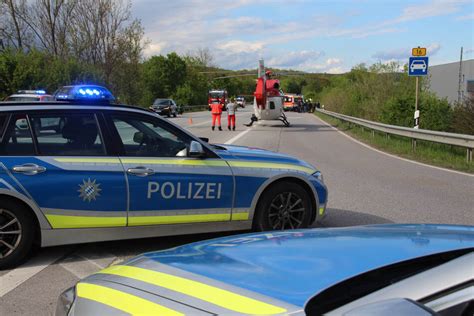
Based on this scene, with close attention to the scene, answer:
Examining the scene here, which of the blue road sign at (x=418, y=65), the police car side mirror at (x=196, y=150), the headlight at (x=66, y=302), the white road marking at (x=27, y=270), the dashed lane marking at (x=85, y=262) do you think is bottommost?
the white road marking at (x=27, y=270)

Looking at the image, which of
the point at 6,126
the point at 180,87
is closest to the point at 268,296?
the point at 6,126

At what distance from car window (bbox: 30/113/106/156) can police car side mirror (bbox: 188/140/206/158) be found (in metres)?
0.91

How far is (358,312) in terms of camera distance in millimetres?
1600

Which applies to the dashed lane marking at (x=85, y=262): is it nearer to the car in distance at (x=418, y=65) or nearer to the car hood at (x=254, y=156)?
the car hood at (x=254, y=156)

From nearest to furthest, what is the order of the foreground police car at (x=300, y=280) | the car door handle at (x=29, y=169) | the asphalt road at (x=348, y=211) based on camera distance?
the foreground police car at (x=300, y=280) < the asphalt road at (x=348, y=211) < the car door handle at (x=29, y=169)

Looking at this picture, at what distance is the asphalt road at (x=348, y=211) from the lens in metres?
4.41

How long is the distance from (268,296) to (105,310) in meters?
0.65

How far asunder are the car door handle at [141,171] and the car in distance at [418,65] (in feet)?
48.9

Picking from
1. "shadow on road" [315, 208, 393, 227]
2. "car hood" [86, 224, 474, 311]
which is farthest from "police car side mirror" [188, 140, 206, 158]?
"car hood" [86, 224, 474, 311]

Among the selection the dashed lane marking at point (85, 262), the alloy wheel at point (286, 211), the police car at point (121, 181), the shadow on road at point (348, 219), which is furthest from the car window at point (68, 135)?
the shadow on road at point (348, 219)

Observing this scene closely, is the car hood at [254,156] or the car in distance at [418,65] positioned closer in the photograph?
the car hood at [254,156]

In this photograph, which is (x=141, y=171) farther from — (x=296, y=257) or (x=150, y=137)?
(x=296, y=257)

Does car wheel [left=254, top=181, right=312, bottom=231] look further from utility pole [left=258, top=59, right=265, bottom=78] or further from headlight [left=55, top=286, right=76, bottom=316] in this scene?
utility pole [left=258, top=59, right=265, bottom=78]

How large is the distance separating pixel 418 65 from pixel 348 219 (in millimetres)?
12587
